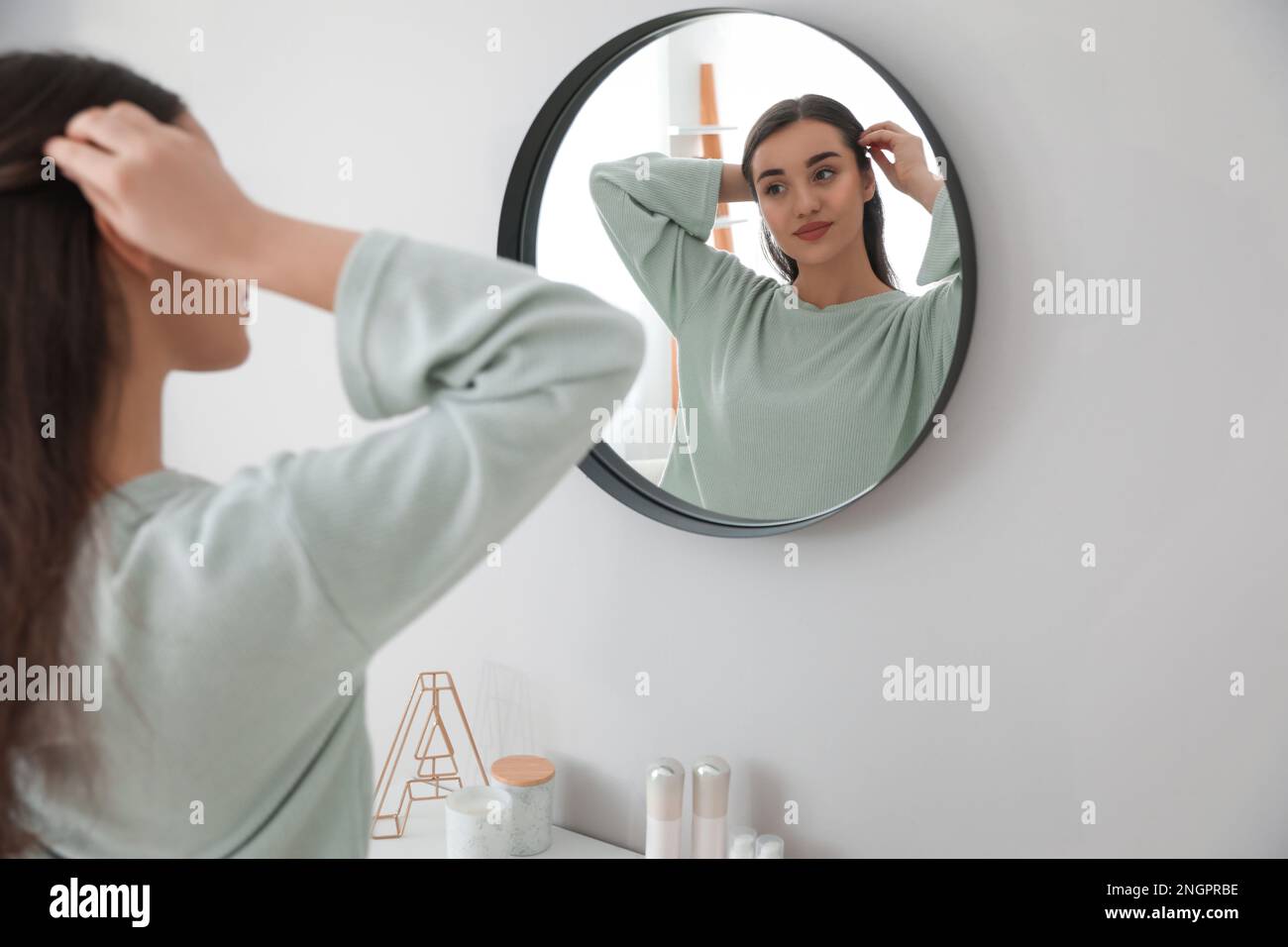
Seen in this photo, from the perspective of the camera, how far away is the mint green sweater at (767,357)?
3.15ft

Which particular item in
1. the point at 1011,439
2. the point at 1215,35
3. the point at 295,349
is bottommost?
the point at 1011,439

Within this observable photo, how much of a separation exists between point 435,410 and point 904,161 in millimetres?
667

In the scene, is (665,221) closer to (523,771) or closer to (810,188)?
(810,188)

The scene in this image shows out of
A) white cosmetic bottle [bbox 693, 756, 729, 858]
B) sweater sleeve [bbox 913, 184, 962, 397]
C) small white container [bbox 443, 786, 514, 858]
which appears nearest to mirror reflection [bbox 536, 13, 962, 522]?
sweater sleeve [bbox 913, 184, 962, 397]

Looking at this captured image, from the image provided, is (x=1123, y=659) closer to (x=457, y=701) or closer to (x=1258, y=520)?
(x=1258, y=520)

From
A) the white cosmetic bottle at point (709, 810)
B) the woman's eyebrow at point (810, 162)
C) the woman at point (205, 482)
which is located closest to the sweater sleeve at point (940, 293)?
the woman's eyebrow at point (810, 162)

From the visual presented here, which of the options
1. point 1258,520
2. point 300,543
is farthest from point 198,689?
point 1258,520

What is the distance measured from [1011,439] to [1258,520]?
0.21 m

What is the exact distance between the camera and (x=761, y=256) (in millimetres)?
1029

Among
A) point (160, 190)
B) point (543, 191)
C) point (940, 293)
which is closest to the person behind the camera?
point (160, 190)

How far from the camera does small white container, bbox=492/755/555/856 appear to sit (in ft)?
3.62

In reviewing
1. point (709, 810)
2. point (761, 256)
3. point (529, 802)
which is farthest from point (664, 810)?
point (761, 256)

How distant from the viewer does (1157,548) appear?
90cm

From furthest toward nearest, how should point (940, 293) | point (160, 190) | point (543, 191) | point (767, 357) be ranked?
point (543, 191)
point (767, 357)
point (940, 293)
point (160, 190)
